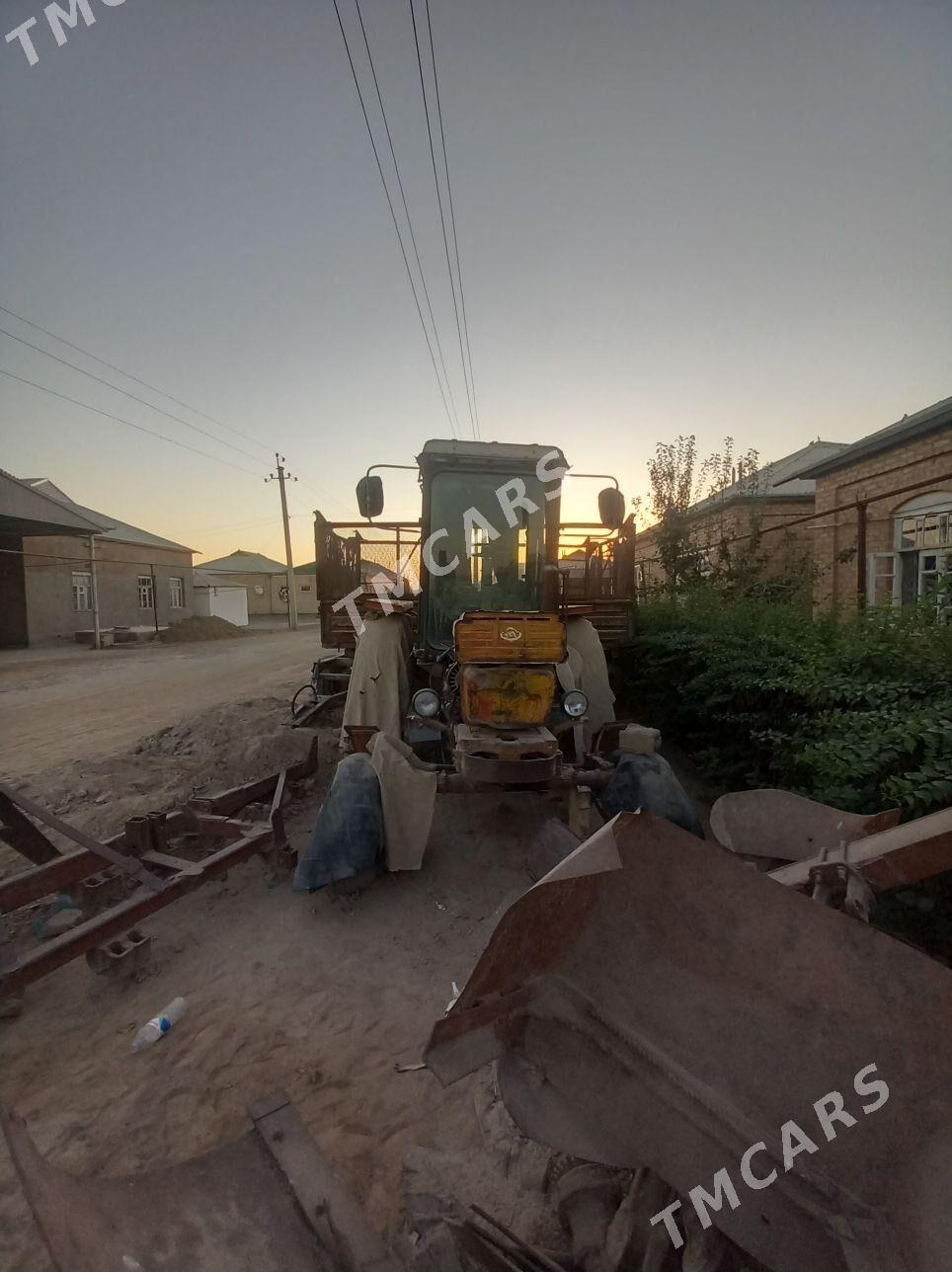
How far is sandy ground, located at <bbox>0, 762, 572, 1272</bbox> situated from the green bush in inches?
77.2

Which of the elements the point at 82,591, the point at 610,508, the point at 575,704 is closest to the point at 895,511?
the point at 610,508

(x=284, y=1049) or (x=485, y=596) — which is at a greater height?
(x=485, y=596)

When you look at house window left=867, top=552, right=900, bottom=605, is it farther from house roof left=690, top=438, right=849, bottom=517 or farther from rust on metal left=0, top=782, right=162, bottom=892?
rust on metal left=0, top=782, right=162, bottom=892

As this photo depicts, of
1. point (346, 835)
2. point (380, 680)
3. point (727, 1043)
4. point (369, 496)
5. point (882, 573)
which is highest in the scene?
point (369, 496)

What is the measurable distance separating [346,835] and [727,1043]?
2661 millimetres

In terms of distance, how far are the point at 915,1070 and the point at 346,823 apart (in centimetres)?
298

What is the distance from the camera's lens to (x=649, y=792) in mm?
3867

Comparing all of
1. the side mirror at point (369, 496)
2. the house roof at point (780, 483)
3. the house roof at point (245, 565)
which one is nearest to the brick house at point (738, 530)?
the house roof at point (780, 483)

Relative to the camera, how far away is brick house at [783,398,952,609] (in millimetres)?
9984

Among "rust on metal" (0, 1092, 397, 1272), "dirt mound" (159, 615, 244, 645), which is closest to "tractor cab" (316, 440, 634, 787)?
"rust on metal" (0, 1092, 397, 1272)

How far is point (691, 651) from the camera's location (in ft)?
20.1

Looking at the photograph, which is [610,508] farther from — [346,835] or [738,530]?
[738,530]

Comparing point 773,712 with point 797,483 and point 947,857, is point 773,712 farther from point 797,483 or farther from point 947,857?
point 797,483

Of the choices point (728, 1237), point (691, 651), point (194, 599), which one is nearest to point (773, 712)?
point (691, 651)
